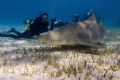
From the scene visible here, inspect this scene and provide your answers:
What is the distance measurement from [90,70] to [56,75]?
3.01 ft

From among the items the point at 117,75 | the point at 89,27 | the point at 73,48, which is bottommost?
the point at 117,75

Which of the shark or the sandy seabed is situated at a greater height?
the shark

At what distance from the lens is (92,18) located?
10.6 m

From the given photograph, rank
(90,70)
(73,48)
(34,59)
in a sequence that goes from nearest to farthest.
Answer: (90,70), (34,59), (73,48)

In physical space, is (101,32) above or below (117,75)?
above

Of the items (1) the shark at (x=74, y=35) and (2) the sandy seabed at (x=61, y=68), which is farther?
(1) the shark at (x=74, y=35)

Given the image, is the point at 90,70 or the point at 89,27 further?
the point at 89,27

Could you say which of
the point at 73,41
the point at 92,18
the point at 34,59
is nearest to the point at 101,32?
the point at 92,18

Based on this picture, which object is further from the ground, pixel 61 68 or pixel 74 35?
pixel 74 35

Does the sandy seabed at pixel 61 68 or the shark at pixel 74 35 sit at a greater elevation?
the shark at pixel 74 35

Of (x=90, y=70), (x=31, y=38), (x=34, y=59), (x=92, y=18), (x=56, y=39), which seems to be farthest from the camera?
(x=31, y=38)

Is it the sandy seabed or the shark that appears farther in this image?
the shark

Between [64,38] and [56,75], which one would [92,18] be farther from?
[56,75]

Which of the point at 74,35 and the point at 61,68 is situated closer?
the point at 61,68
